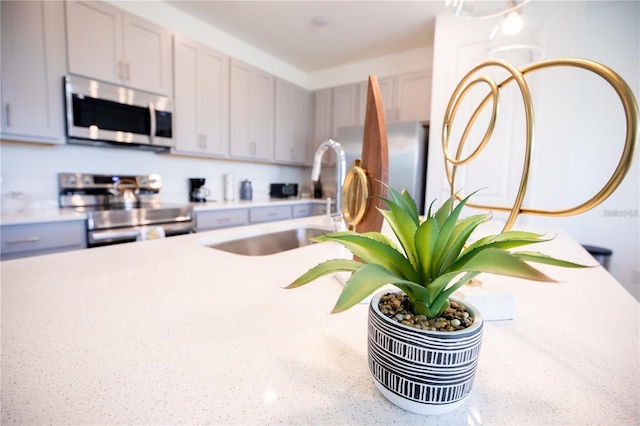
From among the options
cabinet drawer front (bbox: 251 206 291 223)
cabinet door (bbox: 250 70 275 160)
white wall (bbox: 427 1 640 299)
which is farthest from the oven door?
white wall (bbox: 427 1 640 299)

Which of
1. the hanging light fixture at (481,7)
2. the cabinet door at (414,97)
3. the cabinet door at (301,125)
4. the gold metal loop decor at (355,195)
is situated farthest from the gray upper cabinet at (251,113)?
the gold metal loop decor at (355,195)

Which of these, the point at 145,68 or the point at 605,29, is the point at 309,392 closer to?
the point at 145,68

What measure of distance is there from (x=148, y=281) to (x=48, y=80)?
2.04 m

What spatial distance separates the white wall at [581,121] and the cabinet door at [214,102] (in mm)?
2072

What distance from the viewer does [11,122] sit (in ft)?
5.76

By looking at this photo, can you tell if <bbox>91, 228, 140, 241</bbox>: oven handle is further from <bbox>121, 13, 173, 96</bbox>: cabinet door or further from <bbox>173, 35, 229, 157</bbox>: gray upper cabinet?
<bbox>121, 13, 173, 96</bbox>: cabinet door

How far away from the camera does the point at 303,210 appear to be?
371 centimetres

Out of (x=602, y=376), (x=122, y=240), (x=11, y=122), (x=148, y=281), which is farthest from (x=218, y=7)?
(x=602, y=376)

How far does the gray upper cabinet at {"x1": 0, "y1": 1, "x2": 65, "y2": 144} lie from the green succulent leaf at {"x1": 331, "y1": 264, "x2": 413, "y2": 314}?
8.10 ft

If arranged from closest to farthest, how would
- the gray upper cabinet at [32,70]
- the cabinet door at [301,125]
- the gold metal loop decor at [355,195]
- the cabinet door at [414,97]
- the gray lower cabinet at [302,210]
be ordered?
1. the gold metal loop decor at [355,195]
2. the gray upper cabinet at [32,70]
3. the cabinet door at [414,97]
4. the gray lower cabinet at [302,210]
5. the cabinet door at [301,125]

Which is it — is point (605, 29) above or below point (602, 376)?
above

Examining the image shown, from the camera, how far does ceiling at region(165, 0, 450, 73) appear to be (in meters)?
2.58

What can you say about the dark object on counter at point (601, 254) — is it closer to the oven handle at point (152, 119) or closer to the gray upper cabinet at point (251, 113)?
the gray upper cabinet at point (251, 113)

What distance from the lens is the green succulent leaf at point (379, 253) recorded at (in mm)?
334
